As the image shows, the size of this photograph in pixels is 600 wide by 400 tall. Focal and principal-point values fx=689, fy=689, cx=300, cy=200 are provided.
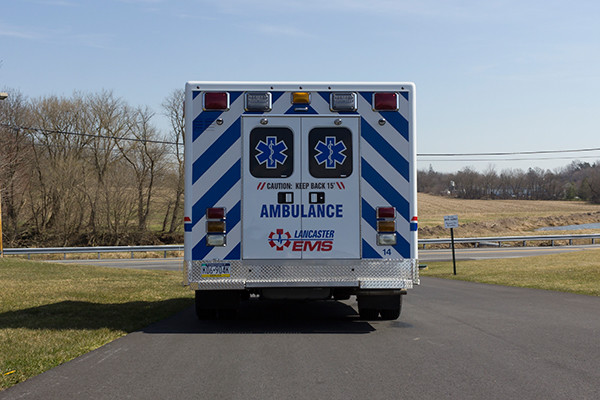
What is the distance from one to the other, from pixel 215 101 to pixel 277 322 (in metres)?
3.43

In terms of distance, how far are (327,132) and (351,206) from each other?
1.04 m

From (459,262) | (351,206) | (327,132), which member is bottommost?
(459,262)

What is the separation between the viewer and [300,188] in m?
9.03

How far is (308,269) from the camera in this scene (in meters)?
8.95

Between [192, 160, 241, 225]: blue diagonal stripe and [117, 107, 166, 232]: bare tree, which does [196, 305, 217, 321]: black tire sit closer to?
[192, 160, 241, 225]: blue diagonal stripe

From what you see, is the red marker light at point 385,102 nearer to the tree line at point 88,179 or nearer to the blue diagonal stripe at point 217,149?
the blue diagonal stripe at point 217,149

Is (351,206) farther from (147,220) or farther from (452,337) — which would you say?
(147,220)

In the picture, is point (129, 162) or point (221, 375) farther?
point (129, 162)

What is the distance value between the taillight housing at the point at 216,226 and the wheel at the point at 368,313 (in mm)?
2484

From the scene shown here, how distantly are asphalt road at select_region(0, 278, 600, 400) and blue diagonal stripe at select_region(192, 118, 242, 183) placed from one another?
216cm

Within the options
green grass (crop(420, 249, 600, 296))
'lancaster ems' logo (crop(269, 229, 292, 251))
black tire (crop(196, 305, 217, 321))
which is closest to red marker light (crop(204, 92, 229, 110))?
'lancaster ems' logo (crop(269, 229, 292, 251))

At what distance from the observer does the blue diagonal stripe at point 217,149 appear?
9078 millimetres

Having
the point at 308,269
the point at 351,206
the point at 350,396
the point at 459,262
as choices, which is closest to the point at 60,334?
the point at 308,269

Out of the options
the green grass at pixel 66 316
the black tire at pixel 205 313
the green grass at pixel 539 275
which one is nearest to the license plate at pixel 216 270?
the black tire at pixel 205 313
